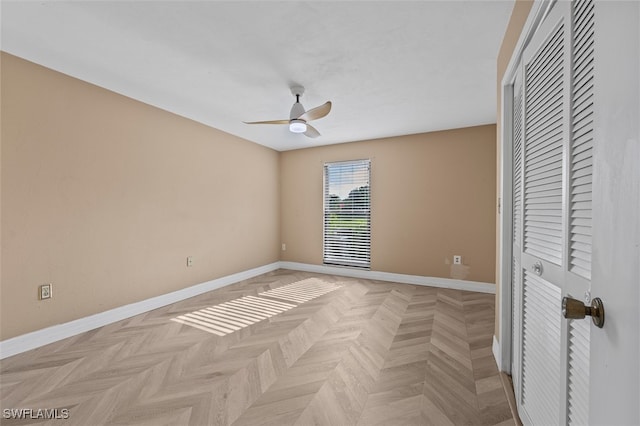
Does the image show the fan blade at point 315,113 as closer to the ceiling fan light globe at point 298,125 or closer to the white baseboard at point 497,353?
the ceiling fan light globe at point 298,125

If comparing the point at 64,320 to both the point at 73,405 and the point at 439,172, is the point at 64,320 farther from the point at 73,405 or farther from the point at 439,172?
the point at 439,172

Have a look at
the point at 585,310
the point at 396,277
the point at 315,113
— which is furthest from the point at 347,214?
the point at 585,310

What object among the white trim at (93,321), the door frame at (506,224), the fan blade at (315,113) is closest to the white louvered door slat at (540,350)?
the door frame at (506,224)

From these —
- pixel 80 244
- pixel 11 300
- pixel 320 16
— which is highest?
pixel 320 16

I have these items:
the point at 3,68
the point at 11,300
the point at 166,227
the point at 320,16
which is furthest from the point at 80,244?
the point at 320,16

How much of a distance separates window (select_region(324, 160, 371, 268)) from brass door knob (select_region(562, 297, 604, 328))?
4187 millimetres

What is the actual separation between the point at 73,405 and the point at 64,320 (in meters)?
1.26

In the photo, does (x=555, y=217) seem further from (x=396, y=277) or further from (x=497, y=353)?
(x=396, y=277)

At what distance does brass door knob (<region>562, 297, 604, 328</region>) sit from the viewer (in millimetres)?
584

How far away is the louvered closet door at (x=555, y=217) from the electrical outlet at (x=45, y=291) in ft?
11.7

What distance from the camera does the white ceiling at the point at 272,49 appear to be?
5.87 ft

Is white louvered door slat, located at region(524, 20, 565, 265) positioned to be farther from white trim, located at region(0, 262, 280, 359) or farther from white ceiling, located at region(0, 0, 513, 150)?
white trim, located at region(0, 262, 280, 359)

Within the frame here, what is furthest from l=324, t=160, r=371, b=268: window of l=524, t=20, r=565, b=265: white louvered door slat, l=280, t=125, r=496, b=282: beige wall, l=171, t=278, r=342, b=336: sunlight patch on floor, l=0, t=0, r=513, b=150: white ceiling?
l=524, t=20, r=565, b=265: white louvered door slat

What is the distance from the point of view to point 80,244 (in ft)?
8.83
